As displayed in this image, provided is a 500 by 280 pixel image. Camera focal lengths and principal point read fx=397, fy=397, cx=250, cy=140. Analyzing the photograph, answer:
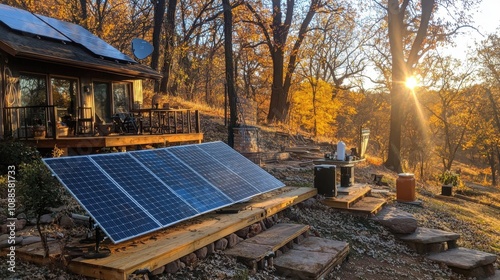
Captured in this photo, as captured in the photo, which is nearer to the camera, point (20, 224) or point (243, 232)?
point (20, 224)

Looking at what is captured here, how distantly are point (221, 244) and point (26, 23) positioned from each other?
10.3 meters

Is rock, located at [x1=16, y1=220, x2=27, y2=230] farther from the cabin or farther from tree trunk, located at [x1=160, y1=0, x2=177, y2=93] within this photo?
tree trunk, located at [x1=160, y1=0, x2=177, y2=93]

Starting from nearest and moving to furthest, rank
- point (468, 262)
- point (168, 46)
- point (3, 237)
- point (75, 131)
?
point (3, 237) < point (468, 262) < point (75, 131) < point (168, 46)

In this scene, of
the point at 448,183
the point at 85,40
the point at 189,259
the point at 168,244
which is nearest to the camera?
the point at 168,244

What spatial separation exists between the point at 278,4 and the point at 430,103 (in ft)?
60.8

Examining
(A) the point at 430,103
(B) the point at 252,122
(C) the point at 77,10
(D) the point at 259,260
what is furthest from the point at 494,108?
(D) the point at 259,260

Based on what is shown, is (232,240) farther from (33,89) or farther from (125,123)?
(33,89)

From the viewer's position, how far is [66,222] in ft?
16.8

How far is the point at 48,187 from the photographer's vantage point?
13.2 feet

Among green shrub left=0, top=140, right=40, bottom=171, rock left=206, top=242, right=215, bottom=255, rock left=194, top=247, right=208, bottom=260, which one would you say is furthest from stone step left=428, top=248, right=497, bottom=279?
green shrub left=0, top=140, right=40, bottom=171

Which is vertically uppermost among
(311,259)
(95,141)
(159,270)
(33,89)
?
(33,89)

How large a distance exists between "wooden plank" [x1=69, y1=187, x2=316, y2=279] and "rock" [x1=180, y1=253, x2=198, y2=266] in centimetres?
13

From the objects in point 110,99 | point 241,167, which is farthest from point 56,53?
point 241,167

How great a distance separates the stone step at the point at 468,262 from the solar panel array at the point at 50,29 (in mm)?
10591
